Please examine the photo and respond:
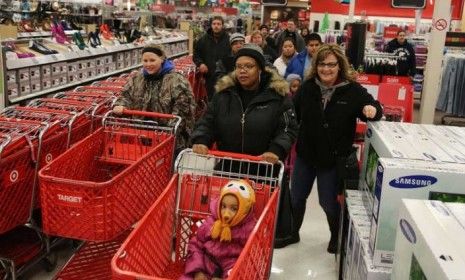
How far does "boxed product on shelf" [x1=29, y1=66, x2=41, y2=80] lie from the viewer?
5238 millimetres

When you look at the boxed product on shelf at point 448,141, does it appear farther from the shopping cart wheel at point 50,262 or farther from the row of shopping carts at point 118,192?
the shopping cart wheel at point 50,262

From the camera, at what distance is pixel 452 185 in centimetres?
215

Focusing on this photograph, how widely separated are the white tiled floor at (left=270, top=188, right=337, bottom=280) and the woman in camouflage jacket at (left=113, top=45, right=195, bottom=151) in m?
1.26

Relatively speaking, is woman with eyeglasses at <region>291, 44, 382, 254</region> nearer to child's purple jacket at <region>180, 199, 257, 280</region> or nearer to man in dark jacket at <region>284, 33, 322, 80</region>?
child's purple jacket at <region>180, 199, 257, 280</region>

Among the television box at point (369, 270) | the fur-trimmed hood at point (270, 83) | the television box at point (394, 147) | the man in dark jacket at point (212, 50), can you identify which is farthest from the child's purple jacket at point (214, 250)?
the man in dark jacket at point (212, 50)

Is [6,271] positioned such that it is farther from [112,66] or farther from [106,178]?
[112,66]

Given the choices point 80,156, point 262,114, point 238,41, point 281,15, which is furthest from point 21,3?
point 281,15

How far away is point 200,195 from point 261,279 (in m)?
0.64

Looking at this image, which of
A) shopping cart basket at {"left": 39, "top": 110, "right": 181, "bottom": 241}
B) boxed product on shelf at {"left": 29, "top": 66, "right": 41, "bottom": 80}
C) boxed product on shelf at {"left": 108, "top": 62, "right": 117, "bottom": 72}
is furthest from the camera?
boxed product on shelf at {"left": 108, "top": 62, "right": 117, "bottom": 72}

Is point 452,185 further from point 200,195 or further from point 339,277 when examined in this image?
point 339,277

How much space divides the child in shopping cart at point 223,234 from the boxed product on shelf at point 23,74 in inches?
123

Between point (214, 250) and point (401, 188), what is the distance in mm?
1089

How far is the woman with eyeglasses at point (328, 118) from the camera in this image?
Answer: 367cm

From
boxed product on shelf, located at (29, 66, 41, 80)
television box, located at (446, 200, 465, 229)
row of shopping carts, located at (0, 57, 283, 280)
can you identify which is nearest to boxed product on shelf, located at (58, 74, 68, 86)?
boxed product on shelf, located at (29, 66, 41, 80)
